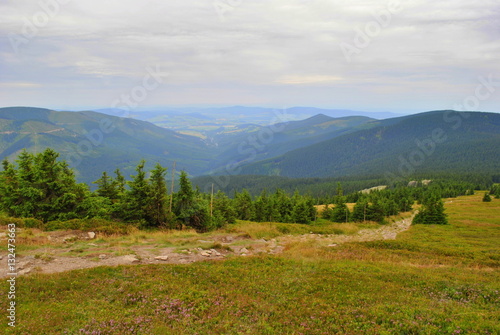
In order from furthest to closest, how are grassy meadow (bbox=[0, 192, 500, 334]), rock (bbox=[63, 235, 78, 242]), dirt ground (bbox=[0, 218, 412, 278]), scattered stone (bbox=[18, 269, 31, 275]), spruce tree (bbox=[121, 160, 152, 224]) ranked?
spruce tree (bbox=[121, 160, 152, 224]), rock (bbox=[63, 235, 78, 242]), dirt ground (bbox=[0, 218, 412, 278]), scattered stone (bbox=[18, 269, 31, 275]), grassy meadow (bbox=[0, 192, 500, 334])

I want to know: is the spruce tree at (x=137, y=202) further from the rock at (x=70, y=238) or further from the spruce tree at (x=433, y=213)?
the spruce tree at (x=433, y=213)

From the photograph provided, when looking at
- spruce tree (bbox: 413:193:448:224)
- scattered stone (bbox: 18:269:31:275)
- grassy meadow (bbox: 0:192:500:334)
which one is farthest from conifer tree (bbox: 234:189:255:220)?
scattered stone (bbox: 18:269:31:275)

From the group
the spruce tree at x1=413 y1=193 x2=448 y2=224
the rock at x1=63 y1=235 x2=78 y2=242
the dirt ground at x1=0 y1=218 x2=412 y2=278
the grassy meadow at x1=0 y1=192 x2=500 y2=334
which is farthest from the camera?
the spruce tree at x1=413 y1=193 x2=448 y2=224

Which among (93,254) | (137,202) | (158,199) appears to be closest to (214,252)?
(93,254)

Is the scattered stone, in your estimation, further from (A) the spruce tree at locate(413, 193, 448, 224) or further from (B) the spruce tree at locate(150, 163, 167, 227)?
(A) the spruce tree at locate(413, 193, 448, 224)

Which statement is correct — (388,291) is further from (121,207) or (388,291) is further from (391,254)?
(121,207)

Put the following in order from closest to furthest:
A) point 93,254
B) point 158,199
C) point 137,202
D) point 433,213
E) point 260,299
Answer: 1. point 260,299
2. point 93,254
3. point 137,202
4. point 158,199
5. point 433,213

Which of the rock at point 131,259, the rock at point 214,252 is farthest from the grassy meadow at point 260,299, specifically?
the rock at point 214,252

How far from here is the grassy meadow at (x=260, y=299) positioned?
10539 millimetres

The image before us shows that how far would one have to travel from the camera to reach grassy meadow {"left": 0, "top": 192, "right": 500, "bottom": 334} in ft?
34.6

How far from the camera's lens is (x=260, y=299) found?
43.3ft

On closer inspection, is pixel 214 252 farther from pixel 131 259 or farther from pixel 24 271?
pixel 24 271

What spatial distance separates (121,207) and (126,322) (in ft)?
80.6

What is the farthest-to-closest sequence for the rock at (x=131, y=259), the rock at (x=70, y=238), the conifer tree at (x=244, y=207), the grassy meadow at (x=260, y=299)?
the conifer tree at (x=244, y=207) → the rock at (x=70, y=238) → the rock at (x=131, y=259) → the grassy meadow at (x=260, y=299)
